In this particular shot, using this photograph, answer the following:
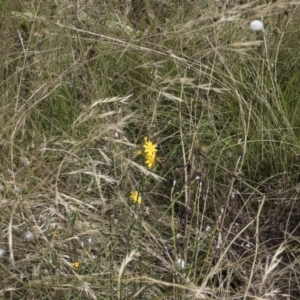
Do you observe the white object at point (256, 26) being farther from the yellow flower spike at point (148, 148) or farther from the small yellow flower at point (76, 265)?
the small yellow flower at point (76, 265)

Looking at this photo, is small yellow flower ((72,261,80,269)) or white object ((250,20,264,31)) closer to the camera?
small yellow flower ((72,261,80,269))

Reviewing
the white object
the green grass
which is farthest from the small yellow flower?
the white object

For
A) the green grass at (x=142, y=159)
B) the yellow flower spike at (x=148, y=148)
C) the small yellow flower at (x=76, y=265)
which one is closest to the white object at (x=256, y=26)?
the green grass at (x=142, y=159)

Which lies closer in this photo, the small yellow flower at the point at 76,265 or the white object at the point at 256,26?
the small yellow flower at the point at 76,265

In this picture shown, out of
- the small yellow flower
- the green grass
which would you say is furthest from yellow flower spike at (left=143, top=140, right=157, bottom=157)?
the small yellow flower

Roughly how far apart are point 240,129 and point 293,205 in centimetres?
28

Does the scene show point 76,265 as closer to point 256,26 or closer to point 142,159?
point 142,159

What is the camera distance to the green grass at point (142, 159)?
4.27ft

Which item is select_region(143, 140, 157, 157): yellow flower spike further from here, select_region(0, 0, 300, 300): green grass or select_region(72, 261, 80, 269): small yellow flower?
select_region(72, 261, 80, 269): small yellow flower

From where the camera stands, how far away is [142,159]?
4.77 ft

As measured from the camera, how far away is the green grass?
4.27ft

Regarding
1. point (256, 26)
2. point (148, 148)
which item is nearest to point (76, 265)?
point (148, 148)

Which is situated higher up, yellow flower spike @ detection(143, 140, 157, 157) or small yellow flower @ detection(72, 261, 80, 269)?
yellow flower spike @ detection(143, 140, 157, 157)

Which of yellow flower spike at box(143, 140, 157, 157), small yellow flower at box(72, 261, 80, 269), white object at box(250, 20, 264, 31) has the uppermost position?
yellow flower spike at box(143, 140, 157, 157)
